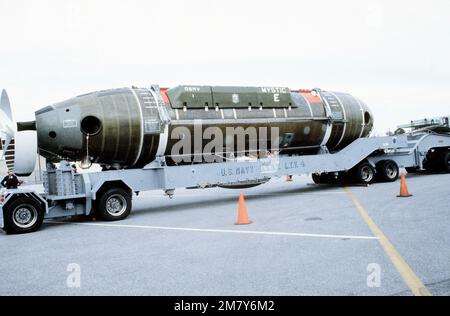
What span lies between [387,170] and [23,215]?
525 inches

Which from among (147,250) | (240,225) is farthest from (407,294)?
(240,225)

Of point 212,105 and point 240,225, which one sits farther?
point 212,105

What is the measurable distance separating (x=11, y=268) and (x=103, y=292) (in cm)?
238

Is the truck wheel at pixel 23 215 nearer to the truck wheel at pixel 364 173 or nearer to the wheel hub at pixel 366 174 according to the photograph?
the truck wheel at pixel 364 173

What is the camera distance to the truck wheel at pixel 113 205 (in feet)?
39.6

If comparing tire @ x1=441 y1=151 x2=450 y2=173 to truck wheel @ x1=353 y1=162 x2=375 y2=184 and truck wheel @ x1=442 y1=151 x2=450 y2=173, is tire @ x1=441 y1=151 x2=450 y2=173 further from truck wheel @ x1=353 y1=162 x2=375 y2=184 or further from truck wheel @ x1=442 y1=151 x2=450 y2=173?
truck wheel @ x1=353 y1=162 x2=375 y2=184

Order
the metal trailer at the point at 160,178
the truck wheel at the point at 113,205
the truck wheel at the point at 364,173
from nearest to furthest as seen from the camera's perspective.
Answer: the metal trailer at the point at 160,178 → the truck wheel at the point at 113,205 → the truck wheel at the point at 364,173

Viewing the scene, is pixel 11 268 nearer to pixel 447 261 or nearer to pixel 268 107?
pixel 447 261

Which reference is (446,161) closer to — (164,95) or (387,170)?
(387,170)

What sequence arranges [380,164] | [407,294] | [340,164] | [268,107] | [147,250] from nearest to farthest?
[407,294], [147,250], [268,107], [340,164], [380,164]

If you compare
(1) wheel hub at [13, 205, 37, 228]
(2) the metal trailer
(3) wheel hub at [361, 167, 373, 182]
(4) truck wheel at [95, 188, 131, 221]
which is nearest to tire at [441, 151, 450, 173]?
(2) the metal trailer

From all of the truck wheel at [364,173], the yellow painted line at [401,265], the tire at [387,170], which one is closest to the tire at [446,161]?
the tire at [387,170]

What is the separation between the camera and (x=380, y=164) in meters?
18.5

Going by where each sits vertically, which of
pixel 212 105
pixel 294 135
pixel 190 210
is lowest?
pixel 190 210
